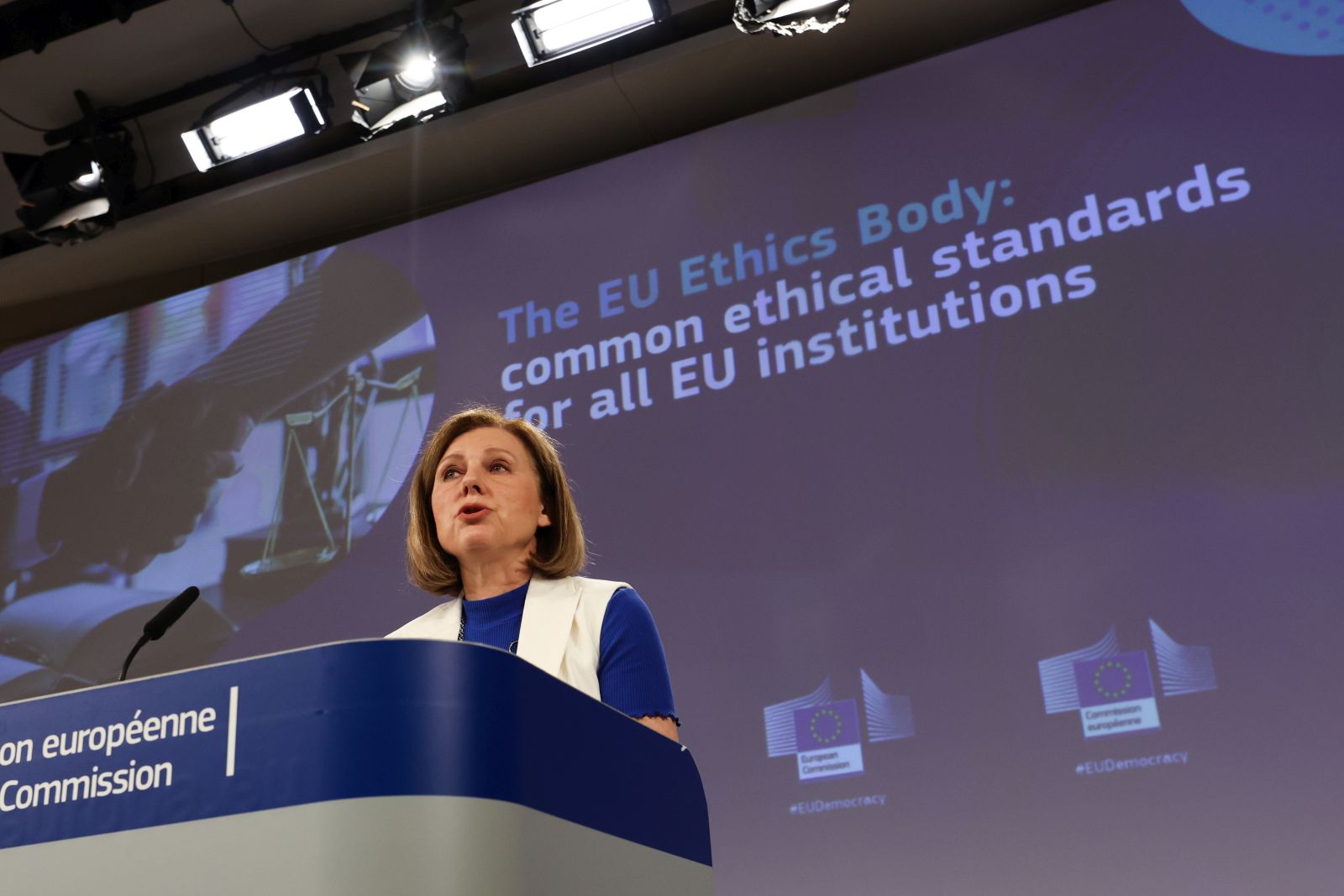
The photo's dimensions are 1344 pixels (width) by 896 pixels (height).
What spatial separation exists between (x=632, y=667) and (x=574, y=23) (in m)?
2.81

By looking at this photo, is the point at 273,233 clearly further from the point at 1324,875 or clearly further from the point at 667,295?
the point at 1324,875

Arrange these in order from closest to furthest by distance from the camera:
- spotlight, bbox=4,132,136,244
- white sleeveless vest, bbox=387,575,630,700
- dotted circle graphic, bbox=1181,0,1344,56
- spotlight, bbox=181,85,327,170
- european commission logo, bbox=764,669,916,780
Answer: white sleeveless vest, bbox=387,575,630,700, european commission logo, bbox=764,669,916,780, dotted circle graphic, bbox=1181,0,1344,56, spotlight, bbox=181,85,327,170, spotlight, bbox=4,132,136,244

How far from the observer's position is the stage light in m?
3.77

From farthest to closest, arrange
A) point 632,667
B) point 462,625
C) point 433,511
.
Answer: point 433,511
point 462,625
point 632,667

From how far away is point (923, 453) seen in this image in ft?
10.2

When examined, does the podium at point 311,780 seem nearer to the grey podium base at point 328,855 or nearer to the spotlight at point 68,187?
the grey podium base at point 328,855

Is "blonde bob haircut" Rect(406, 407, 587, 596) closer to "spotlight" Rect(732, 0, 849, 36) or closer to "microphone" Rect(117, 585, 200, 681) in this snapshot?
"microphone" Rect(117, 585, 200, 681)

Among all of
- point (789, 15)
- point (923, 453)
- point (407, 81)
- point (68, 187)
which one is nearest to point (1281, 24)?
point (789, 15)

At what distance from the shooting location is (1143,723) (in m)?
A: 2.65

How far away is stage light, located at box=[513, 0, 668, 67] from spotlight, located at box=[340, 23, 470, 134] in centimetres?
28

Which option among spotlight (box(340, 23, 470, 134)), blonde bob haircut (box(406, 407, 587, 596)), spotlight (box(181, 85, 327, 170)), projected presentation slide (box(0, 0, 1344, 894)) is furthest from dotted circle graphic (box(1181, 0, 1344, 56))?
spotlight (box(181, 85, 327, 170))

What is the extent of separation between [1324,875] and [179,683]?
2.28 m

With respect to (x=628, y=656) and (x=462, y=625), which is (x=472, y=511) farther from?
(x=628, y=656)

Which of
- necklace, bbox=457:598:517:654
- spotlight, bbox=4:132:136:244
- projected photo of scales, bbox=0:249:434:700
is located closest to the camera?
necklace, bbox=457:598:517:654
